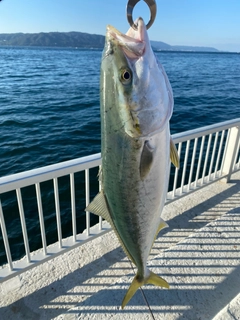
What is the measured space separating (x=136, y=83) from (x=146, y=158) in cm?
33

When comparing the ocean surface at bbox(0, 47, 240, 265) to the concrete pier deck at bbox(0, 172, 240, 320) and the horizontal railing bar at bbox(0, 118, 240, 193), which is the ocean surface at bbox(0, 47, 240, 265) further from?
the horizontal railing bar at bbox(0, 118, 240, 193)

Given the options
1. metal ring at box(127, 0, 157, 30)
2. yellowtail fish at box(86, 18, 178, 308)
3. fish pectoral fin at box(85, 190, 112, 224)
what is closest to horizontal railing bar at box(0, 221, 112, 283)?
fish pectoral fin at box(85, 190, 112, 224)

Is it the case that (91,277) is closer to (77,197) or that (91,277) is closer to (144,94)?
(144,94)

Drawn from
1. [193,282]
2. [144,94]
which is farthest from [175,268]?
A: [144,94]

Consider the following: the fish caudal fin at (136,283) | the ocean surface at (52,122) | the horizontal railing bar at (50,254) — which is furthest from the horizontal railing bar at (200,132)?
the ocean surface at (52,122)

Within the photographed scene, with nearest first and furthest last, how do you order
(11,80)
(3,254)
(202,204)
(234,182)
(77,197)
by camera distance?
(202,204)
(3,254)
(234,182)
(77,197)
(11,80)

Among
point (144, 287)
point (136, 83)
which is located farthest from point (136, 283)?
point (136, 83)

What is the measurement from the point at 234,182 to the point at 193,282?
291cm

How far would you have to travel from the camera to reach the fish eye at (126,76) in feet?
3.51

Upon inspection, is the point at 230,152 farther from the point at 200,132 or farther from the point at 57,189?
the point at 57,189

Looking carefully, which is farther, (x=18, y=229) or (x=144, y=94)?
(x=18, y=229)

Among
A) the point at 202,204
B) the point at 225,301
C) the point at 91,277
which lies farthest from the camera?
the point at 202,204

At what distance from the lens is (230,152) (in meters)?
4.82

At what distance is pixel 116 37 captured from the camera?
1.03m
